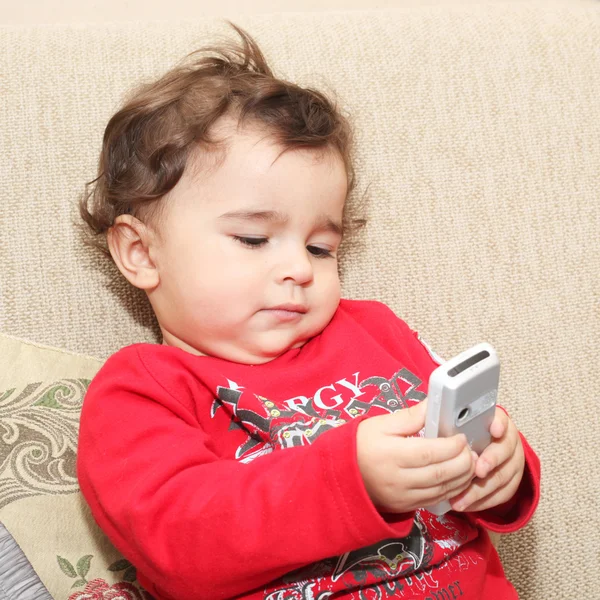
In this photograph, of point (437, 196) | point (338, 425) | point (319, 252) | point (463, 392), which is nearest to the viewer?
point (463, 392)

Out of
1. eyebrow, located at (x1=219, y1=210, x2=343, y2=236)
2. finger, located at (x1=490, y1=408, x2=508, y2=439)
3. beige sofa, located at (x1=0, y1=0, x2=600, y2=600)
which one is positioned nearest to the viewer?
finger, located at (x1=490, y1=408, x2=508, y2=439)

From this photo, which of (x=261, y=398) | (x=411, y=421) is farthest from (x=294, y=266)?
(x=411, y=421)

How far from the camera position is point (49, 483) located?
104cm

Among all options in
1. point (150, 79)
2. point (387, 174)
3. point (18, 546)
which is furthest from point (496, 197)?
point (18, 546)

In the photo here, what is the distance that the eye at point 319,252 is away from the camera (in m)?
1.08

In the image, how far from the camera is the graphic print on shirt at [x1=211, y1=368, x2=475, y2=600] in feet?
3.10

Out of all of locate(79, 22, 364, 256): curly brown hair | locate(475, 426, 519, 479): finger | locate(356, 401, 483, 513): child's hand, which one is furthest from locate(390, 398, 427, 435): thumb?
locate(79, 22, 364, 256): curly brown hair

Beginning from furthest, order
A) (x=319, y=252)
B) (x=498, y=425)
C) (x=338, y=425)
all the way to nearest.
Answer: (x=319, y=252) → (x=338, y=425) → (x=498, y=425)

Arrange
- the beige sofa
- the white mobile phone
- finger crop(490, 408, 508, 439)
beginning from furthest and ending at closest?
the beige sofa < finger crop(490, 408, 508, 439) < the white mobile phone

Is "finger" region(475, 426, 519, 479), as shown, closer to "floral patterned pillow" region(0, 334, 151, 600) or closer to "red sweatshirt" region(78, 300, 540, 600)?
"red sweatshirt" region(78, 300, 540, 600)

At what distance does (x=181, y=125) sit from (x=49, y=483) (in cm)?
48

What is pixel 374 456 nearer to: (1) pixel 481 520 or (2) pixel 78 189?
(1) pixel 481 520

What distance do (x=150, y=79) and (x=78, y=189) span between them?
21 centimetres

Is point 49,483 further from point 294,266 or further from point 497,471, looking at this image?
point 497,471
